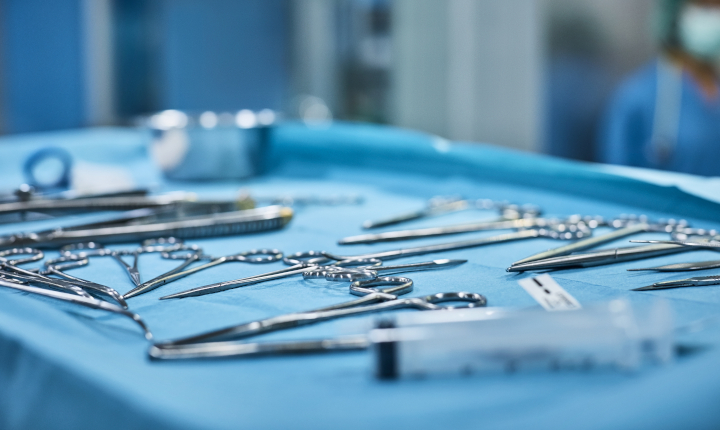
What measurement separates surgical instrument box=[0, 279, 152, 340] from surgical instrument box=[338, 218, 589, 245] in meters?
0.31

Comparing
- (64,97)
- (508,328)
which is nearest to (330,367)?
(508,328)

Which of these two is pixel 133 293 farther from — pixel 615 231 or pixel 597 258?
pixel 615 231

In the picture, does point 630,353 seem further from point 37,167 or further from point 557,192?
point 37,167

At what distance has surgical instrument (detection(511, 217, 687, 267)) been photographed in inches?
26.4

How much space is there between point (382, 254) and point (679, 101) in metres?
1.72

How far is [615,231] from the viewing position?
2.56 feet

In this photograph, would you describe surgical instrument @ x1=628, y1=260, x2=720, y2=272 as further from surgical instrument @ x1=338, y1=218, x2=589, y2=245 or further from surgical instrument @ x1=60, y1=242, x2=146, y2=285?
surgical instrument @ x1=60, y1=242, x2=146, y2=285

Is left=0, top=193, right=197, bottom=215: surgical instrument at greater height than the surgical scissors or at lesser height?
greater

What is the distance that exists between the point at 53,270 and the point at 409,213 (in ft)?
1.46

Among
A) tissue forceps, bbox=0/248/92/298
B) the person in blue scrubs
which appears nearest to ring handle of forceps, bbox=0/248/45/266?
tissue forceps, bbox=0/248/92/298

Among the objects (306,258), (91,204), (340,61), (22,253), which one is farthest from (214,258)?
(340,61)

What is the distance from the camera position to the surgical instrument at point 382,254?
592mm

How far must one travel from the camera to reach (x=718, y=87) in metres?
2.09

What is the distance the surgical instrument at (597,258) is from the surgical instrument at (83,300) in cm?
31
